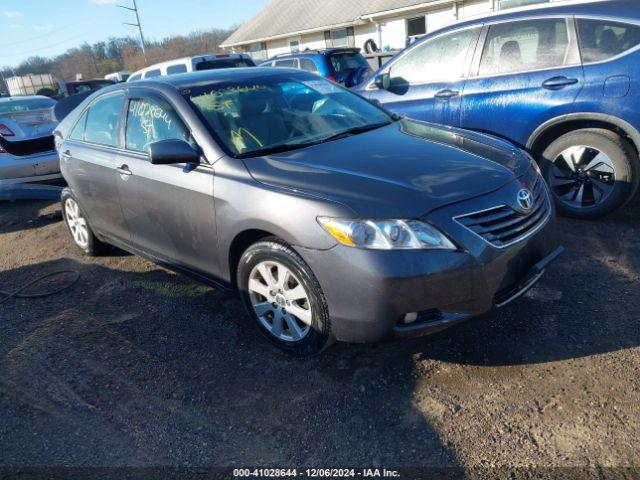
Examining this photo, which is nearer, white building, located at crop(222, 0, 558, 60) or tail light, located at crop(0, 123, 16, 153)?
tail light, located at crop(0, 123, 16, 153)

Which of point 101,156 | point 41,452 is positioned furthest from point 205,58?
point 41,452

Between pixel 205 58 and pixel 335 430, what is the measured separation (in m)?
11.0

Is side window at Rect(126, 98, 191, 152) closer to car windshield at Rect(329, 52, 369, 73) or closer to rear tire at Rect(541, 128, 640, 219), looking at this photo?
rear tire at Rect(541, 128, 640, 219)

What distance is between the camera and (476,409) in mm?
2521

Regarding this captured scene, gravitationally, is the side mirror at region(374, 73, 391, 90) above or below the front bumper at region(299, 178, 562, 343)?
above

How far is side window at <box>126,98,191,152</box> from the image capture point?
344cm

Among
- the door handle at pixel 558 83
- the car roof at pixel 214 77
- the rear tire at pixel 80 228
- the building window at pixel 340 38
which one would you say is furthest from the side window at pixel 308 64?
the building window at pixel 340 38

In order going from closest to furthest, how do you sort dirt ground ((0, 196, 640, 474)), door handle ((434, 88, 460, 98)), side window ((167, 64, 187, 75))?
dirt ground ((0, 196, 640, 474))
door handle ((434, 88, 460, 98))
side window ((167, 64, 187, 75))

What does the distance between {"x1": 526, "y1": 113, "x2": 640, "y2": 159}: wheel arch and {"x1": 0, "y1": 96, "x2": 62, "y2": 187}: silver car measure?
6.03m

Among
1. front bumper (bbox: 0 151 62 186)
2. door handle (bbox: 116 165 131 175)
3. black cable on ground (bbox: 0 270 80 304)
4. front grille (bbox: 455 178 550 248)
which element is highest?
door handle (bbox: 116 165 131 175)

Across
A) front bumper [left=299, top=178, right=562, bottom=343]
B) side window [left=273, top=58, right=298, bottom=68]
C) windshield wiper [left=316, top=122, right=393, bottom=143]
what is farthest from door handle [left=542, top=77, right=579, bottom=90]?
side window [left=273, top=58, right=298, bottom=68]

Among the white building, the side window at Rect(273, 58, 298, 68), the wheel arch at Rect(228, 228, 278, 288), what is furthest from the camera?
the white building

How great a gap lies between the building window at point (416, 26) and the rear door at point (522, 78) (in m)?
18.8

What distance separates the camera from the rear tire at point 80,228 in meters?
4.93
